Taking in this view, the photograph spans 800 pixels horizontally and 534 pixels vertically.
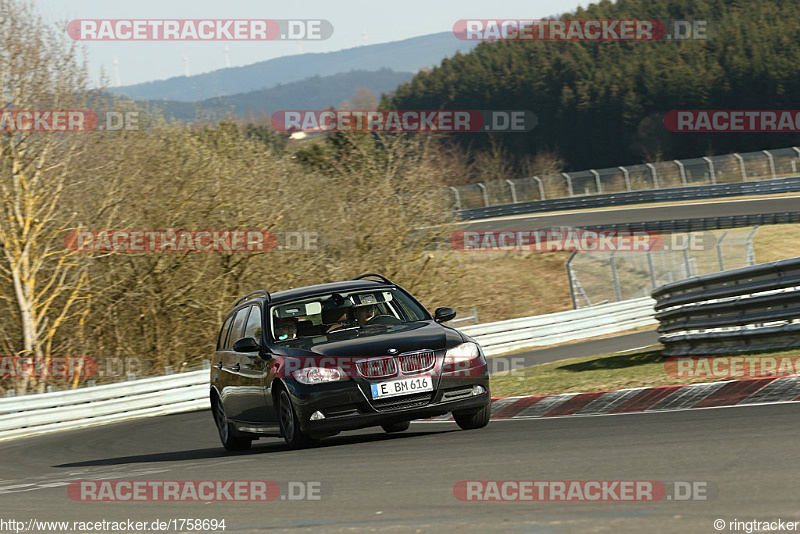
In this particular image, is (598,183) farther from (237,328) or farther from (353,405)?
(353,405)

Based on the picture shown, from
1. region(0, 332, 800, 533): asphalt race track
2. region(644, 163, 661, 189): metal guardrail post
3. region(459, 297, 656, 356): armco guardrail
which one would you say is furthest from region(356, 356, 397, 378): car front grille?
region(644, 163, 661, 189): metal guardrail post

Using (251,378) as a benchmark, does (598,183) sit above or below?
above

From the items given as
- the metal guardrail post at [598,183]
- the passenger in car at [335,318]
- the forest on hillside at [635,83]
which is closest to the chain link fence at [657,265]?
the passenger in car at [335,318]

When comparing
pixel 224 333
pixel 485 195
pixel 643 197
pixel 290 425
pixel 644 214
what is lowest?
pixel 290 425

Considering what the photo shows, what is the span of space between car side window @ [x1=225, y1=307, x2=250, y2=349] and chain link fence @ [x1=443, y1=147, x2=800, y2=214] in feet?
131

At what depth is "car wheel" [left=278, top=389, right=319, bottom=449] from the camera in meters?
9.87

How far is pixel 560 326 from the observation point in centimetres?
2823

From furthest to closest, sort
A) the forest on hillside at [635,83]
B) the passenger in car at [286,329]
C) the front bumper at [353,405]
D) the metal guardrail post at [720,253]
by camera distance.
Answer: the forest on hillside at [635,83]
the metal guardrail post at [720,253]
the passenger in car at [286,329]
the front bumper at [353,405]

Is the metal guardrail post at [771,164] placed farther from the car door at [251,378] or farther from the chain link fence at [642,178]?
the car door at [251,378]

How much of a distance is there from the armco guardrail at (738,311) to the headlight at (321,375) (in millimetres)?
5162

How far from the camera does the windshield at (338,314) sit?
10.7 meters

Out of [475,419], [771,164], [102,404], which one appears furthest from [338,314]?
[771,164]

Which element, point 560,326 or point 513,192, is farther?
point 513,192

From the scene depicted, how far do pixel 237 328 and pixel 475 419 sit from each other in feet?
9.80
